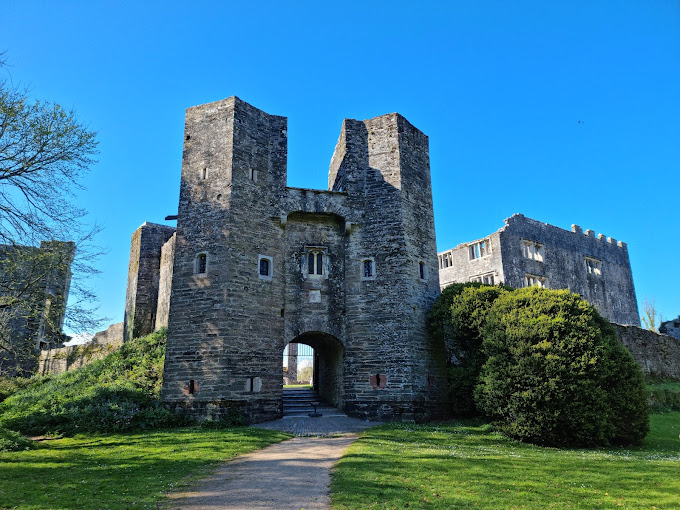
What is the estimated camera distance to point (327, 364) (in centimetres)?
2267

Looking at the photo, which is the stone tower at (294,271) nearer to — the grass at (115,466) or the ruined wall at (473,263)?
the grass at (115,466)

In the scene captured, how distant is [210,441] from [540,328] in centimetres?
1050

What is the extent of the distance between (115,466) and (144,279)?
57.9ft

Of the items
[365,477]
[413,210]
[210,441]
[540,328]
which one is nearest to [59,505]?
[365,477]

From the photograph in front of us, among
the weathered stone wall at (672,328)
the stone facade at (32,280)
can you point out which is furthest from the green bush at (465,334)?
the weathered stone wall at (672,328)

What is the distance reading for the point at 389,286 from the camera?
1969 centimetres

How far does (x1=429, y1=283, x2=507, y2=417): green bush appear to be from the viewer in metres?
17.8

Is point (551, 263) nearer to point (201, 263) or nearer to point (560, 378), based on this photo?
point (560, 378)

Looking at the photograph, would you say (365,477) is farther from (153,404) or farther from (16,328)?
(16,328)

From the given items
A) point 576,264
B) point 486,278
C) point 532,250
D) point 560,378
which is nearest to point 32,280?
point 560,378

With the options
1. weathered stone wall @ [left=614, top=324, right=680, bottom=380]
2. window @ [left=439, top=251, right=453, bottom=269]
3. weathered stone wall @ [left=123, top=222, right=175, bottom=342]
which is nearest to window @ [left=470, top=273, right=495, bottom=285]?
window @ [left=439, top=251, right=453, bottom=269]

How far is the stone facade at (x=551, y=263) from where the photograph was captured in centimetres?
3328

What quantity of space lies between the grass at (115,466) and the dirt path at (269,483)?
0.52 m

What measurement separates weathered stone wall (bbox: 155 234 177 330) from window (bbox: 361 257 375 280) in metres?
10.0
